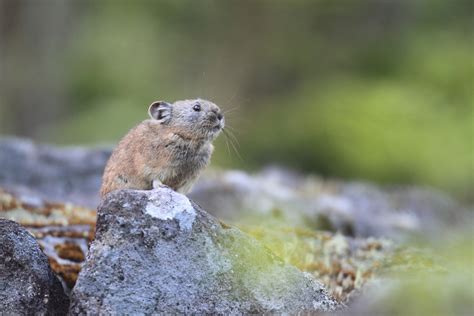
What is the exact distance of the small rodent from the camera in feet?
31.4

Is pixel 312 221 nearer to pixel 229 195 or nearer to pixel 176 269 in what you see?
pixel 229 195

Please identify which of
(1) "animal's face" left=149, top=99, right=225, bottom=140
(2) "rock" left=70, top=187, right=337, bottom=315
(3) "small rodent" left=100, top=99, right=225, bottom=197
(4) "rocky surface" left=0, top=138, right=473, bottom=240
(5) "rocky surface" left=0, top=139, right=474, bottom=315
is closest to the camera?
(2) "rock" left=70, top=187, right=337, bottom=315

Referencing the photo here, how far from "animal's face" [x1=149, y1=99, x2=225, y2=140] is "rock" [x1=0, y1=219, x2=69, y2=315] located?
8.30ft

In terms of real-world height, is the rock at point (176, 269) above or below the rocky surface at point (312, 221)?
below

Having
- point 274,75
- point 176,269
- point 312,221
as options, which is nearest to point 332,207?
→ point 312,221

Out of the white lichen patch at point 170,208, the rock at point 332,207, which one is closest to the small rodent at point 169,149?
the white lichen patch at point 170,208

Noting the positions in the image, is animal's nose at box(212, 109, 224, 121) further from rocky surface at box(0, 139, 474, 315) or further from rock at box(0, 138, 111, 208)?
rock at box(0, 138, 111, 208)

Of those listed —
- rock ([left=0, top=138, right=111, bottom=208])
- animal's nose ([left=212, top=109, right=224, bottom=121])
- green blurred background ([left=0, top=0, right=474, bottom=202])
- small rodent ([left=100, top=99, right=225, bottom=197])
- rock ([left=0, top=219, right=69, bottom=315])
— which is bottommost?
rock ([left=0, top=219, right=69, bottom=315])

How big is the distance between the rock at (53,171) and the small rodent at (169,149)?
458cm

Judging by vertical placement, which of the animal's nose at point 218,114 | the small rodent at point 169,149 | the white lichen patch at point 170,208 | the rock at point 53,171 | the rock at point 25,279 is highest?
the rock at point 53,171

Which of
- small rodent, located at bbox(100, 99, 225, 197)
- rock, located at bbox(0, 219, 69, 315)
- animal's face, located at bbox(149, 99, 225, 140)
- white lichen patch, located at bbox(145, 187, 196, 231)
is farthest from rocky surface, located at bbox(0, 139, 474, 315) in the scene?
animal's face, located at bbox(149, 99, 225, 140)

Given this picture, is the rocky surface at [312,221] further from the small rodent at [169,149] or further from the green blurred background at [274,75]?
the green blurred background at [274,75]

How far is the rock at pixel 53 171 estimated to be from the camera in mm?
14719

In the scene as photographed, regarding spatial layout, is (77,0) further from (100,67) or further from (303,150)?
(303,150)
